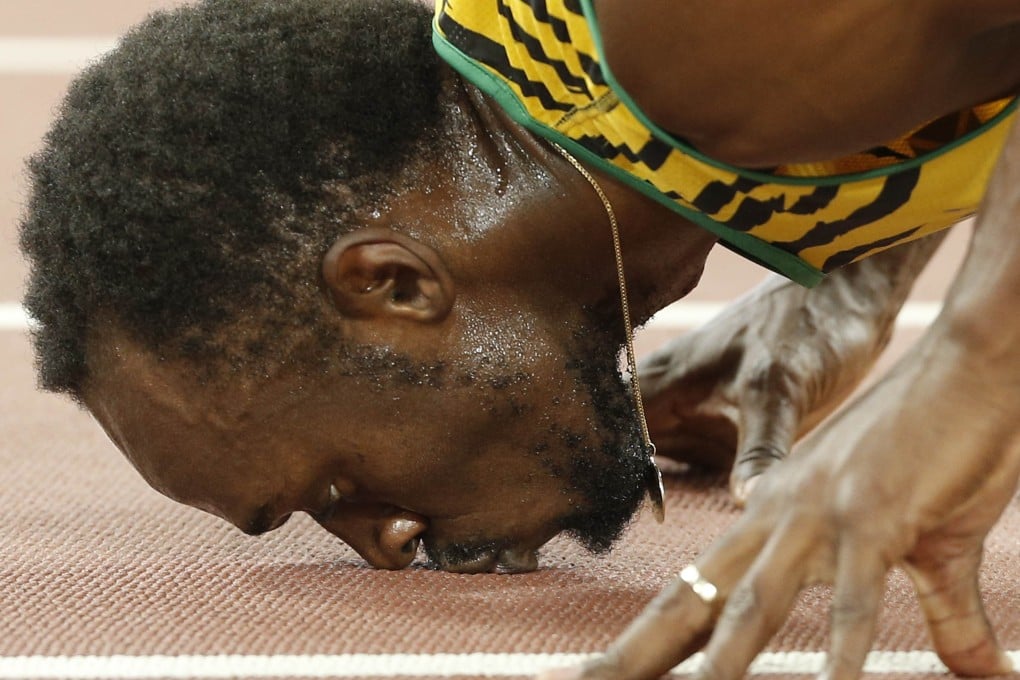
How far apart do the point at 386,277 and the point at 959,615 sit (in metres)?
0.53

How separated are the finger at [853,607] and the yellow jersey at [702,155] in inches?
16.1

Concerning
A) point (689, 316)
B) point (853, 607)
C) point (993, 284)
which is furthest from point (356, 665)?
point (689, 316)

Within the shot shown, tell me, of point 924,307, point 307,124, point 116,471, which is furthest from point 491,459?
point 924,307

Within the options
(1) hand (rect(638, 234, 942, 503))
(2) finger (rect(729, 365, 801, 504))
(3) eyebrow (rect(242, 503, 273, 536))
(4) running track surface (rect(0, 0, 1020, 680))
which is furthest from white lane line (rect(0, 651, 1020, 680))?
(1) hand (rect(638, 234, 942, 503))

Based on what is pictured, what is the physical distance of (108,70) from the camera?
1.45 metres

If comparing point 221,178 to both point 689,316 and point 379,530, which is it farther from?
point 689,316

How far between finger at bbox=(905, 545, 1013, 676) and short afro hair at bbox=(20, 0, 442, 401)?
529 millimetres

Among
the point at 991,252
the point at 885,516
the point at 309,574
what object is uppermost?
the point at 991,252

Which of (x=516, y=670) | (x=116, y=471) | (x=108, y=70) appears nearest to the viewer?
(x=516, y=670)

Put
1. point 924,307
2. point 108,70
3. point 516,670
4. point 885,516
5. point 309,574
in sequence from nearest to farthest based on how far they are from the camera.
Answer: point 885,516
point 516,670
point 108,70
point 309,574
point 924,307

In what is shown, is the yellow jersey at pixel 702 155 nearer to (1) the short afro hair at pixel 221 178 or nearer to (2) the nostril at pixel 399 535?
(1) the short afro hair at pixel 221 178

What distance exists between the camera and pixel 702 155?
1.36 meters

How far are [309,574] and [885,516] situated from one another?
67 centimetres

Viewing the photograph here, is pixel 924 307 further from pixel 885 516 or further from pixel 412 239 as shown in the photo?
pixel 885 516
